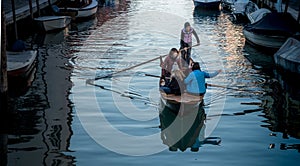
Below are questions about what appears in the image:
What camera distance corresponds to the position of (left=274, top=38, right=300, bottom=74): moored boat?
16781 millimetres

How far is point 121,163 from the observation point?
969 centimetres

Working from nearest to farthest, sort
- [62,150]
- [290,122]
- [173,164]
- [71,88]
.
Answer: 1. [173,164]
2. [62,150]
3. [290,122]
4. [71,88]

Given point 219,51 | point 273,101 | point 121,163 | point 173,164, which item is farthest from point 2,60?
point 219,51

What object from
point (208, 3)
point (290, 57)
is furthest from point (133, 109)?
point (208, 3)

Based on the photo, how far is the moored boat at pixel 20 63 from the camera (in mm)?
15375

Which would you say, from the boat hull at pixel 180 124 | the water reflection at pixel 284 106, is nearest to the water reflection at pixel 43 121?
the boat hull at pixel 180 124

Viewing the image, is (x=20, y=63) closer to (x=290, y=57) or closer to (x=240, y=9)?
(x=290, y=57)

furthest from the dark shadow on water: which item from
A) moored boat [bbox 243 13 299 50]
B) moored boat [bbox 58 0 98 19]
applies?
moored boat [bbox 243 13 299 50]

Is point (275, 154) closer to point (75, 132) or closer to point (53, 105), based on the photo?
point (75, 132)

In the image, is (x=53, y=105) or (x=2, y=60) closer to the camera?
(x=2, y=60)

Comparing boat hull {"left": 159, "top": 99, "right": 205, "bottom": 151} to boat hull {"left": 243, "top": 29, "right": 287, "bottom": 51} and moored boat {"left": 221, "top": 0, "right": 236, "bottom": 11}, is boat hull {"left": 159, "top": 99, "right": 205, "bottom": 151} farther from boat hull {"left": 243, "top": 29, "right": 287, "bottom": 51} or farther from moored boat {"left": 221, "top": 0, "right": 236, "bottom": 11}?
moored boat {"left": 221, "top": 0, "right": 236, "bottom": 11}

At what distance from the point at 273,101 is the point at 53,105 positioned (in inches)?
237

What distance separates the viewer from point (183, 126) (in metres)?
11.9

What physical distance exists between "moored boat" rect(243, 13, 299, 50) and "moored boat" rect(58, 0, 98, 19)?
41.8ft
